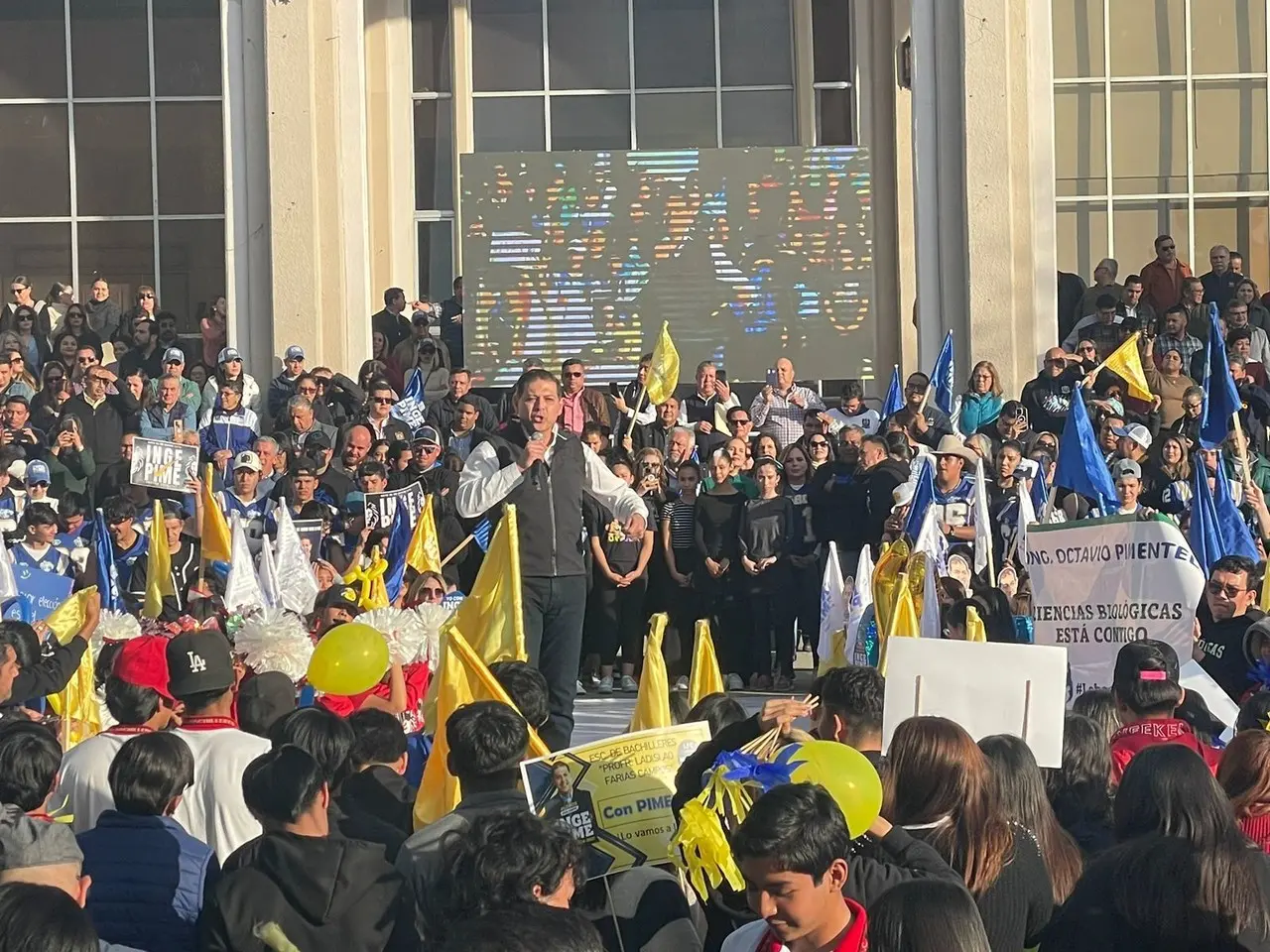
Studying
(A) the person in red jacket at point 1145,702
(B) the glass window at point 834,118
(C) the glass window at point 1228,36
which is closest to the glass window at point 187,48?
(B) the glass window at point 834,118

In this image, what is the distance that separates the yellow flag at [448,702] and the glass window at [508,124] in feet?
47.2

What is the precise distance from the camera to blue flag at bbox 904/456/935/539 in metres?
12.6

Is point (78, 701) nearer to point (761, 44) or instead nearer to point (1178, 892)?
point (1178, 892)

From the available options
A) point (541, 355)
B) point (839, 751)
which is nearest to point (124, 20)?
point (541, 355)

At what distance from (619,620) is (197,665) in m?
7.48

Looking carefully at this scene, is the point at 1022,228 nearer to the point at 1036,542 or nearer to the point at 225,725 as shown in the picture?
the point at 1036,542

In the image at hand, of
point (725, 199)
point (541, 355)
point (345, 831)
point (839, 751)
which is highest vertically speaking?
point (725, 199)

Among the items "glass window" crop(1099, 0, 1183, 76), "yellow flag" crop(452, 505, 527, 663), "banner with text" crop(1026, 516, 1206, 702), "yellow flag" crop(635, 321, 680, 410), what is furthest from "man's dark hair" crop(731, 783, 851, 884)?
"glass window" crop(1099, 0, 1183, 76)

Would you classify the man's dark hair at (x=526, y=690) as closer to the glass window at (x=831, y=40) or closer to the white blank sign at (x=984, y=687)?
the white blank sign at (x=984, y=687)

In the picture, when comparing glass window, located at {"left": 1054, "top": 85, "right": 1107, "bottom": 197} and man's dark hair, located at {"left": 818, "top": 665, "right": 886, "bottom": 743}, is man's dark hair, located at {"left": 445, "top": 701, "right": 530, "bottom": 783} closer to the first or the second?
man's dark hair, located at {"left": 818, "top": 665, "right": 886, "bottom": 743}

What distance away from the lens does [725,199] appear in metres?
18.8

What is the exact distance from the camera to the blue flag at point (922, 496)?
12602 millimetres

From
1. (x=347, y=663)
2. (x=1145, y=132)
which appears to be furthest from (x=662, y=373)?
(x=347, y=663)

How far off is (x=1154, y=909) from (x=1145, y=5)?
16524 mm
